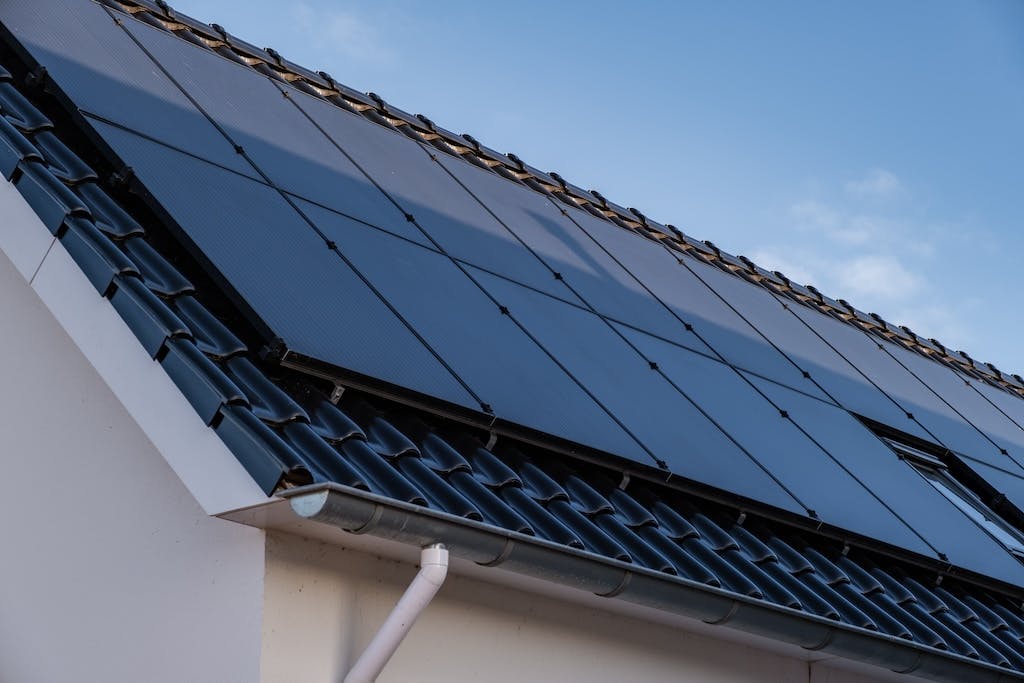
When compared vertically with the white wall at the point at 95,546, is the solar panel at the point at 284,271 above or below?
above

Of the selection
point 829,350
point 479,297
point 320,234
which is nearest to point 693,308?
point 829,350

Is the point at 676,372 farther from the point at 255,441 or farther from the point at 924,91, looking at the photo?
the point at 255,441

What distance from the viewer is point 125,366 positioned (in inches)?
203

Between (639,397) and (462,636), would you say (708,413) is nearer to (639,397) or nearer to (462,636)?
(639,397)

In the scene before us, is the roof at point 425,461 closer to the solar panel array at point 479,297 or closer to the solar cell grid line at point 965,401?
the solar panel array at point 479,297

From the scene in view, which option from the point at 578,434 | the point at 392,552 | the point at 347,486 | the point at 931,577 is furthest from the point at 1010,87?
the point at 931,577

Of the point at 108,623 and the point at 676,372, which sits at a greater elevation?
the point at 676,372

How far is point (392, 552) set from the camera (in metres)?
5.24

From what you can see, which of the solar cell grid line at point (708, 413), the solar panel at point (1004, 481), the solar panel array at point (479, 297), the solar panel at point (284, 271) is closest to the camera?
the solar panel at point (284, 271)

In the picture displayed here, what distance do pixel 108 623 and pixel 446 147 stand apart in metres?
5.43

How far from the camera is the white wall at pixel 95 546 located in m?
4.98

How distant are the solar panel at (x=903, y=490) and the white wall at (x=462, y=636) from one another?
6.84 feet

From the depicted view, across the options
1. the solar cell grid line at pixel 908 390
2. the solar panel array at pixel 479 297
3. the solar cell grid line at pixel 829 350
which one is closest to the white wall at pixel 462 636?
the solar panel array at pixel 479 297

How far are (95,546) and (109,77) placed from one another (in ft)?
8.42
